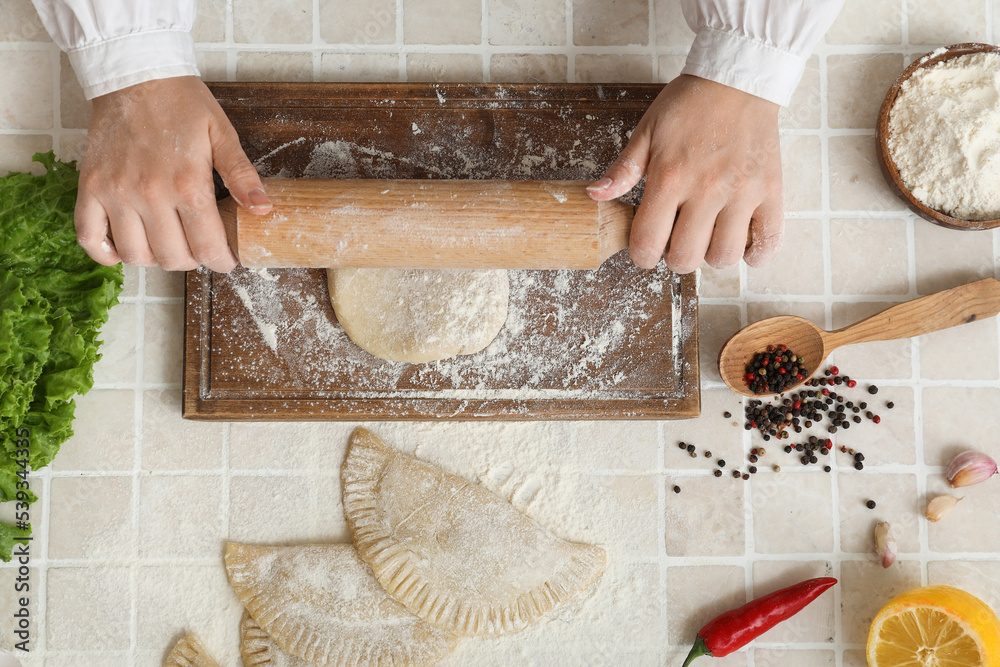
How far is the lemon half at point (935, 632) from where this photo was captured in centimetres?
118

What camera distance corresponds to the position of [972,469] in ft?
4.25

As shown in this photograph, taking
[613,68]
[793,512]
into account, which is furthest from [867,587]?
[613,68]

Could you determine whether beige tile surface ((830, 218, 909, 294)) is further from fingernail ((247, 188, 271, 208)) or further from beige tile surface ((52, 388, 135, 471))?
beige tile surface ((52, 388, 135, 471))

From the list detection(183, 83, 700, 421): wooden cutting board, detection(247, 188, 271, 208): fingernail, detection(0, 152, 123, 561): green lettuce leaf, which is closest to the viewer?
detection(247, 188, 271, 208): fingernail

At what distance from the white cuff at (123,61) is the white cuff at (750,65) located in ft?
3.01

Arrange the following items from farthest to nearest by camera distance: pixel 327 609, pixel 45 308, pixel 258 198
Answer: pixel 327 609, pixel 45 308, pixel 258 198

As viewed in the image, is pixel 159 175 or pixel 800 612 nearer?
pixel 159 175

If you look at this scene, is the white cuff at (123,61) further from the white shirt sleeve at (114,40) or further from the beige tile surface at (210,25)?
the beige tile surface at (210,25)

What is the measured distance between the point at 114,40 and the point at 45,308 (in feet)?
1.58

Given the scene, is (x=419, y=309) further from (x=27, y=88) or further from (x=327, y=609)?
(x=27, y=88)

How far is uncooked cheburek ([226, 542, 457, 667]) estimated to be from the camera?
125cm

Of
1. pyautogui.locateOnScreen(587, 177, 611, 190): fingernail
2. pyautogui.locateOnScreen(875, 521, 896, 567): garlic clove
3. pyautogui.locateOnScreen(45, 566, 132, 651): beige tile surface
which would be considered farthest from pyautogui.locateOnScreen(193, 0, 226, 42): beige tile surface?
pyautogui.locateOnScreen(875, 521, 896, 567): garlic clove

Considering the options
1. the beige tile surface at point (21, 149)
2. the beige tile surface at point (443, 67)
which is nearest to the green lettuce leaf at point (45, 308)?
the beige tile surface at point (21, 149)

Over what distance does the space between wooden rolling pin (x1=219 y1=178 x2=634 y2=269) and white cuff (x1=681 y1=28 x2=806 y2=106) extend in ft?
1.00
